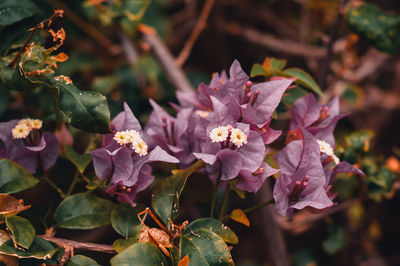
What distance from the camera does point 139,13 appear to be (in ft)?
3.41

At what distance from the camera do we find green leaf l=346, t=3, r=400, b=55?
850 mm

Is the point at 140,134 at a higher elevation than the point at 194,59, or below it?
higher

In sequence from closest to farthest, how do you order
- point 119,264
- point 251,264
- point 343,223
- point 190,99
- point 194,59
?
point 119,264 → point 190,99 → point 343,223 → point 251,264 → point 194,59

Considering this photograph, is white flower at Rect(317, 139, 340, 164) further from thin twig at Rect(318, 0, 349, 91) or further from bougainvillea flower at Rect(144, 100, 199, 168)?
thin twig at Rect(318, 0, 349, 91)

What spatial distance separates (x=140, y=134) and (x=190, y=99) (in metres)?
0.16

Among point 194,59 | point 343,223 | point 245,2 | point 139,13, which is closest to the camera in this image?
point 139,13

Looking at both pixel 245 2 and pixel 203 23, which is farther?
pixel 245 2

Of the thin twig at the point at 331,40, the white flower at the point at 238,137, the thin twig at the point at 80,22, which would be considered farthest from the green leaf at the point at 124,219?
the thin twig at the point at 80,22

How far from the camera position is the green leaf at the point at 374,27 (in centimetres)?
85

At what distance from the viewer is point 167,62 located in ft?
3.50

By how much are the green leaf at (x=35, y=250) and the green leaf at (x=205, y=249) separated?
0.19 m

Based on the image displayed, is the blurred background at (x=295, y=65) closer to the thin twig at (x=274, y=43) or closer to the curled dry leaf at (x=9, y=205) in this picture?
the thin twig at (x=274, y=43)

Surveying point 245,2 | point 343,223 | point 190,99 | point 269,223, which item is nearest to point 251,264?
point 343,223

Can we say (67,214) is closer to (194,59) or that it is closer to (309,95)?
(309,95)
